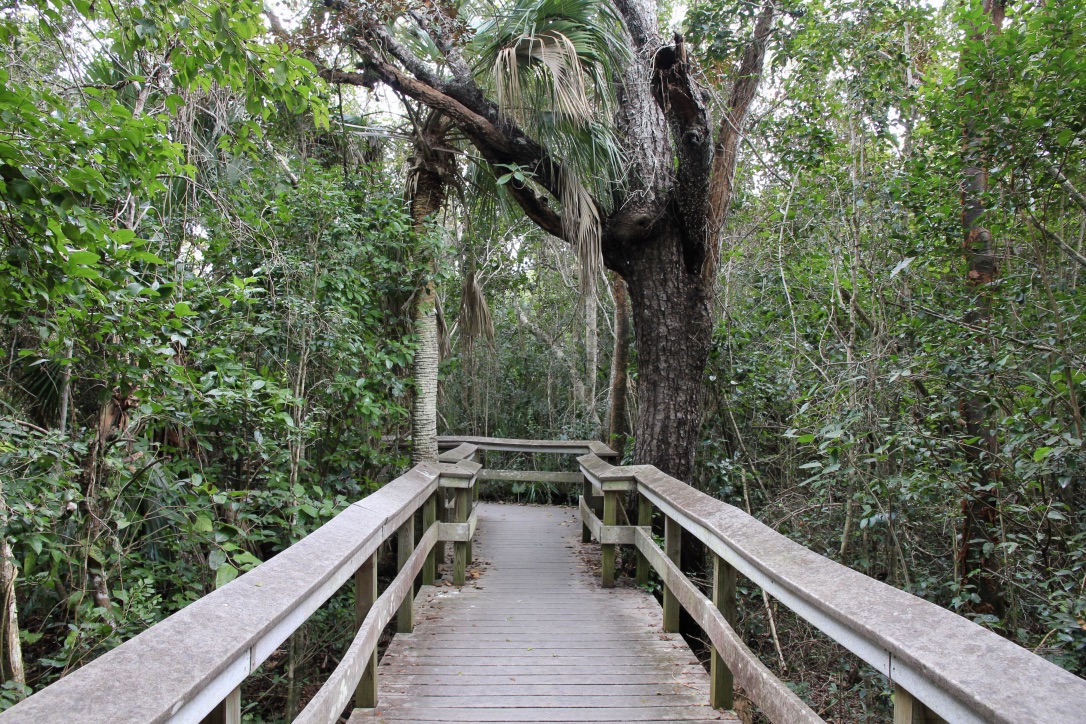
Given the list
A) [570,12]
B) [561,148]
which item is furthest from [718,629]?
[570,12]

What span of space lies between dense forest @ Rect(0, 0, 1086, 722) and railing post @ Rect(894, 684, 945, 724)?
2241 millimetres

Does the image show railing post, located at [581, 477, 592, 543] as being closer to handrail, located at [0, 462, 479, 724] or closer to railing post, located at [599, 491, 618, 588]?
railing post, located at [599, 491, 618, 588]

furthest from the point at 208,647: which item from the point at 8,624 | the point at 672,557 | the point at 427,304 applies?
the point at 427,304

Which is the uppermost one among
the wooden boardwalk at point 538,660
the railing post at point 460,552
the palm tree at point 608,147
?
the palm tree at point 608,147

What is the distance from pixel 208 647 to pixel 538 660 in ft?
8.16

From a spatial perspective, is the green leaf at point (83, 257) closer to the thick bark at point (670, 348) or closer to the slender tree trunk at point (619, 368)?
the thick bark at point (670, 348)

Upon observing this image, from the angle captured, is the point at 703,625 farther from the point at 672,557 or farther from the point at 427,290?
the point at 427,290

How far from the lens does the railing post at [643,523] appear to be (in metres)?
4.62

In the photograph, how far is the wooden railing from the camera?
1190 mm

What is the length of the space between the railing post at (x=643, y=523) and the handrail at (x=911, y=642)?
5.73ft

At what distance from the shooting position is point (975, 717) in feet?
4.09

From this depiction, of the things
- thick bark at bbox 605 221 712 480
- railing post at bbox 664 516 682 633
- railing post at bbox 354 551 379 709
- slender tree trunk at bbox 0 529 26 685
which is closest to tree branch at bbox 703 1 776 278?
thick bark at bbox 605 221 712 480

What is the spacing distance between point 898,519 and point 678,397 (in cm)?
196

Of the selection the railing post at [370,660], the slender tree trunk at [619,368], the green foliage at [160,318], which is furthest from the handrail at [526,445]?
the railing post at [370,660]
